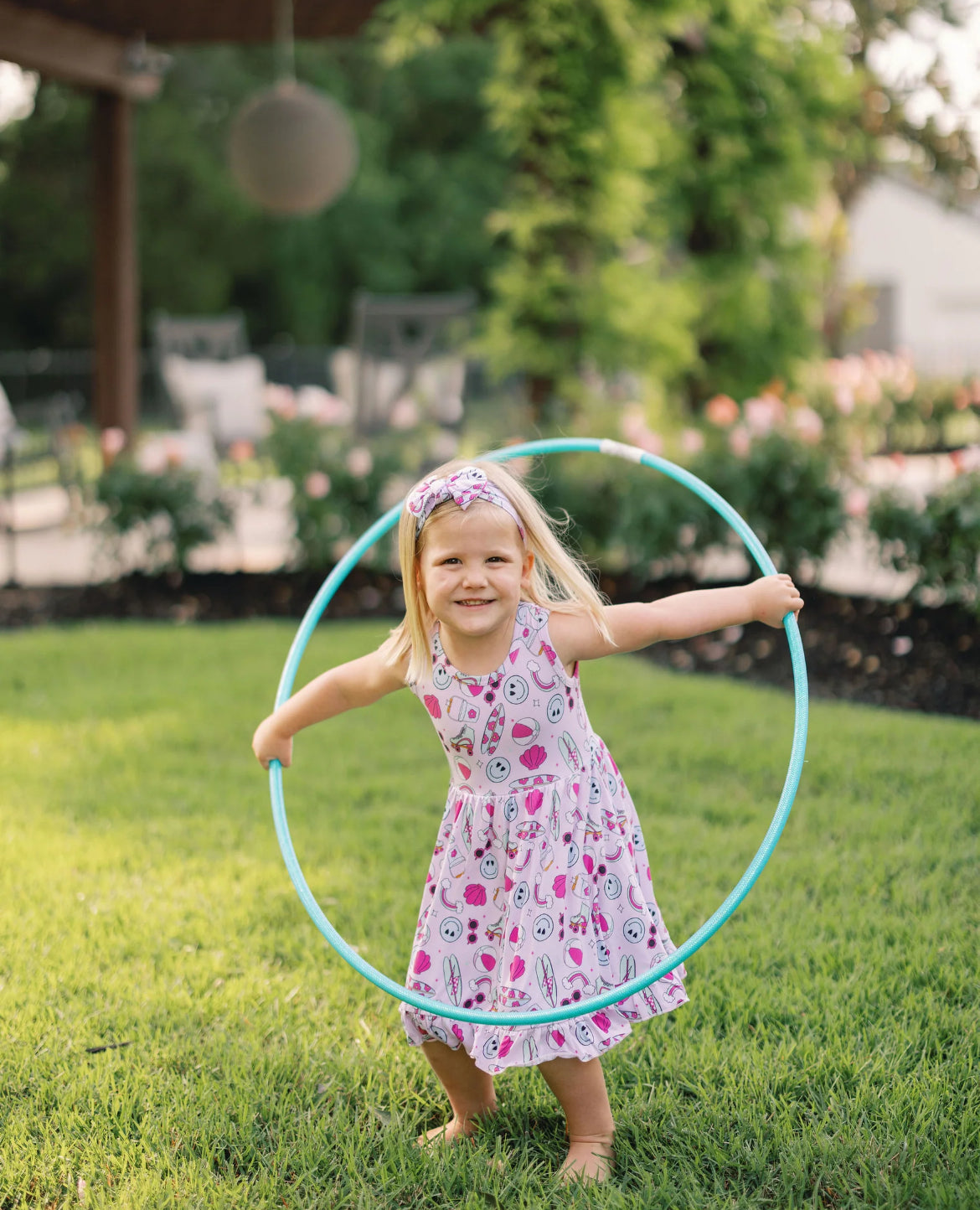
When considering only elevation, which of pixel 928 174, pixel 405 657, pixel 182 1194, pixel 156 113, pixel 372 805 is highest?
pixel 156 113

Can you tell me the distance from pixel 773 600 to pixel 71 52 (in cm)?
783

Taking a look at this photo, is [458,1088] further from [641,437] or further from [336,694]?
[641,437]

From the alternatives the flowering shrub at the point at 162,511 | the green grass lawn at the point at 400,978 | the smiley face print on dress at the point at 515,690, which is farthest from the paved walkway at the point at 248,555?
the smiley face print on dress at the point at 515,690

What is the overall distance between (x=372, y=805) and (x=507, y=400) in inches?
196

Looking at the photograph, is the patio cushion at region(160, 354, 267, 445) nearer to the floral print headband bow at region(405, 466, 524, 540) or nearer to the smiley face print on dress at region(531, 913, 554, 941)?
the floral print headband bow at region(405, 466, 524, 540)

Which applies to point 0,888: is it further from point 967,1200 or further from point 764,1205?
point 967,1200

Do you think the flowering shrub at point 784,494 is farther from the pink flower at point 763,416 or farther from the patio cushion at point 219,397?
the patio cushion at point 219,397

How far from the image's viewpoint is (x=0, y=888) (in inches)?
122

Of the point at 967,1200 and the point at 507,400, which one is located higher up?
the point at 507,400

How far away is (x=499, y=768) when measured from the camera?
2094mm

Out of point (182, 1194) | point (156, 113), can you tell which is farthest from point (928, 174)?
point (156, 113)

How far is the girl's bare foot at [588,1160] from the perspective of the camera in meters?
2.03

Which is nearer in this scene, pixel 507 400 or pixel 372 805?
pixel 372 805

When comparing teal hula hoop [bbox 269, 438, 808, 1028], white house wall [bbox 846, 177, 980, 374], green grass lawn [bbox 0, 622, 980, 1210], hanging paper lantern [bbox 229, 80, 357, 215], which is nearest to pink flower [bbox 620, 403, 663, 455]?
green grass lawn [bbox 0, 622, 980, 1210]
